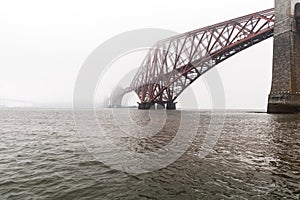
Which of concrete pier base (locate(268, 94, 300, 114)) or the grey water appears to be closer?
the grey water

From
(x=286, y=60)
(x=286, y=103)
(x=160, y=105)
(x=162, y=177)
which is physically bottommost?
(x=162, y=177)

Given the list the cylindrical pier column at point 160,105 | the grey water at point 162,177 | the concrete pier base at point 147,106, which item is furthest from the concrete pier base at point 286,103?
the concrete pier base at point 147,106

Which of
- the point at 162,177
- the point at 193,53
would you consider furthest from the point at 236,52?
the point at 162,177

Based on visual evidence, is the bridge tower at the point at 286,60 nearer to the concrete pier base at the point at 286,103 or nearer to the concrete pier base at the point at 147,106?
the concrete pier base at the point at 286,103

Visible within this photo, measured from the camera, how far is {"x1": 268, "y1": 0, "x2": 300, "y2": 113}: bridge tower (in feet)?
101

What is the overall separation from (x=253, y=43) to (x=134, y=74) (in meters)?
49.1

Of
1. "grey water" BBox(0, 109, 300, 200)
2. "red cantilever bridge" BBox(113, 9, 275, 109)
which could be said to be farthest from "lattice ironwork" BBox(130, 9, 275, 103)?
"grey water" BBox(0, 109, 300, 200)

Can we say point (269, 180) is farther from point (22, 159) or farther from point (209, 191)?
point (22, 159)

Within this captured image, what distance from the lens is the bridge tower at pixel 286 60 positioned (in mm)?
30844

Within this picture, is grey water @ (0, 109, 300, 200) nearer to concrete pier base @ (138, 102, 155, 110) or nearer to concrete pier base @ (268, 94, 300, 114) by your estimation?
concrete pier base @ (268, 94, 300, 114)

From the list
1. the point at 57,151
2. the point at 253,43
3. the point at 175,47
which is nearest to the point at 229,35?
the point at 253,43

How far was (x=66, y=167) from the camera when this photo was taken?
20.6 feet

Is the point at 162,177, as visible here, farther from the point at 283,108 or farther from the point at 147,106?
the point at 147,106

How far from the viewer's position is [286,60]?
3200 cm
